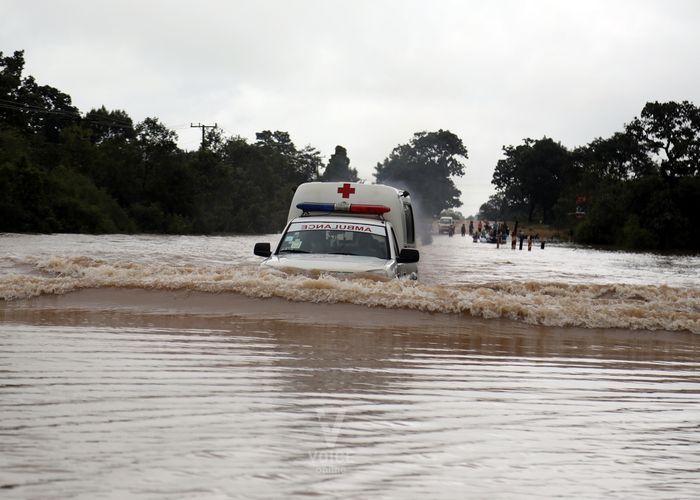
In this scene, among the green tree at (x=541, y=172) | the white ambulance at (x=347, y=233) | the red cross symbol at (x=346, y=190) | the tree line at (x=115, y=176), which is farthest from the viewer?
the green tree at (x=541, y=172)

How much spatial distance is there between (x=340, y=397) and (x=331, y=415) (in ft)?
1.48

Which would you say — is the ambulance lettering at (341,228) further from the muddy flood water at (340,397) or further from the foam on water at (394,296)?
the muddy flood water at (340,397)

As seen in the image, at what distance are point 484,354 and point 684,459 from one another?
3121 mm

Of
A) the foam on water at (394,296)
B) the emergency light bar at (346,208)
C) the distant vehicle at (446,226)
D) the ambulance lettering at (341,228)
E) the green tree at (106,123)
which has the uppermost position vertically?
the green tree at (106,123)

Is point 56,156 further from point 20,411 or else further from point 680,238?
point 20,411

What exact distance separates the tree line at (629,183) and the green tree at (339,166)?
93.1ft

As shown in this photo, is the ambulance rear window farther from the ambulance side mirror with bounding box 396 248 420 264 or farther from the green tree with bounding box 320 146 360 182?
the green tree with bounding box 320 146 360 182

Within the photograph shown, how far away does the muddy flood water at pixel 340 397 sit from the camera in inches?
137

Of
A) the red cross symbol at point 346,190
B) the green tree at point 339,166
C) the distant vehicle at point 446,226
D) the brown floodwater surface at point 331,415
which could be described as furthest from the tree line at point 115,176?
the brown floodwater surface at point 331,415

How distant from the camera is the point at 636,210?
235 ft

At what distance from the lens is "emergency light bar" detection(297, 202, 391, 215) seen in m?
12.9

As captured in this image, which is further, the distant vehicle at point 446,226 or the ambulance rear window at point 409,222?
the distant vehicle at point 446,226

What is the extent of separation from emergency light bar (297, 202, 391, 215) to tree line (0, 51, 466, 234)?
4069 cm

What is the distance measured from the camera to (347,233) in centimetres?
1170
